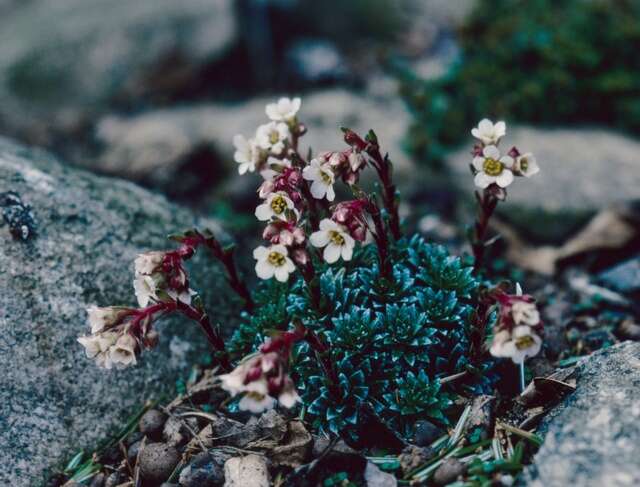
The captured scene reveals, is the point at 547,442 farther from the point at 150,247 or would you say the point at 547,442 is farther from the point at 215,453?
the point at 150,247

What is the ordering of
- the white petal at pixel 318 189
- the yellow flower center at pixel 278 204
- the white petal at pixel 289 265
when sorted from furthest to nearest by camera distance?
the white petal at pixel 318 189
the yellow flower center at pixel 278 204
the white petal at pixel 289 265

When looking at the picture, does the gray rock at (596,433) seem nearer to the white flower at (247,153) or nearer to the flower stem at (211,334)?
the flower stem at (211,334)

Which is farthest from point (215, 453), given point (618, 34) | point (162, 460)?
→ point (618, 34)

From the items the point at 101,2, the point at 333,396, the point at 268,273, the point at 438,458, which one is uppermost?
the point at 101,2

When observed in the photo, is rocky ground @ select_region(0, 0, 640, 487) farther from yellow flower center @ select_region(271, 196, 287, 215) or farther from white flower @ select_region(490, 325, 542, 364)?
yellow flower center @ select_region(271, 196, 287, 215)

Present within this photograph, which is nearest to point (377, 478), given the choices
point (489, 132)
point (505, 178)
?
point (505, 178)

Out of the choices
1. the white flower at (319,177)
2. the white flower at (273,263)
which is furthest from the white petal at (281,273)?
the white flower at (319,177)
